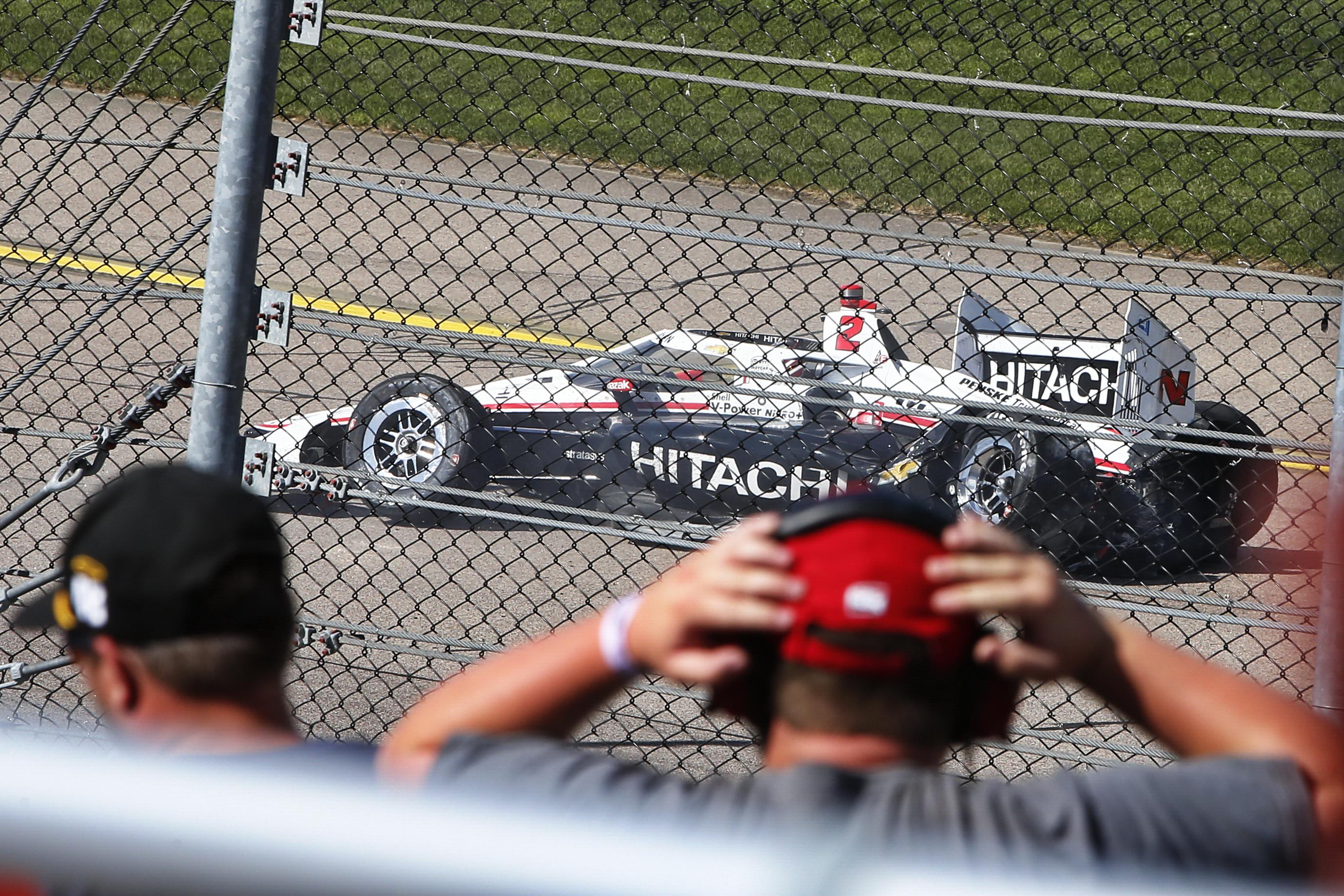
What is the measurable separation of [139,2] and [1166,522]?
12403 mm

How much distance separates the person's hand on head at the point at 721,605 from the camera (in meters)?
1.10

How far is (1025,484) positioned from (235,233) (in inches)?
154

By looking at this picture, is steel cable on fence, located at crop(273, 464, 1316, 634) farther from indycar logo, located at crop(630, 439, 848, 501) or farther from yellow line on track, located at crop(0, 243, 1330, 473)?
yellow line on track, located at crop(0, 243, 1330, 473)

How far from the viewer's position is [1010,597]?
110cm

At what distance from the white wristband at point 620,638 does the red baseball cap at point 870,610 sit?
17 cm

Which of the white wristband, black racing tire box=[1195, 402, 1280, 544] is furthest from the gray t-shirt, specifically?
black racing tire box=[1195, 402, 1280, 544]

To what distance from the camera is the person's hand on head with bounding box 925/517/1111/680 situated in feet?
3.62

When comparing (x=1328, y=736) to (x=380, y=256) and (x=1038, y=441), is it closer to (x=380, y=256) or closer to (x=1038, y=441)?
(x=1038, y=441)

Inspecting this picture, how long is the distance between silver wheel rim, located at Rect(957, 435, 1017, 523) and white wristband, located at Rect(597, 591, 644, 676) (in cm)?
438

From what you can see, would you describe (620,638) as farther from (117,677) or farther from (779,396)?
(779,396)

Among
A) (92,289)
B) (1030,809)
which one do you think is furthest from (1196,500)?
(1030,809)

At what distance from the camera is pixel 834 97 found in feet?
9.41

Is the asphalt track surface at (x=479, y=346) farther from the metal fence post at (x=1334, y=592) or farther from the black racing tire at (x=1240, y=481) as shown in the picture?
the metal fence post at (x=1334, y=592)

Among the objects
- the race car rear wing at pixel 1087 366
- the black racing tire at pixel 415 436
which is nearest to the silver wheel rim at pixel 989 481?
the race car rear wing at pixel 1087 366
